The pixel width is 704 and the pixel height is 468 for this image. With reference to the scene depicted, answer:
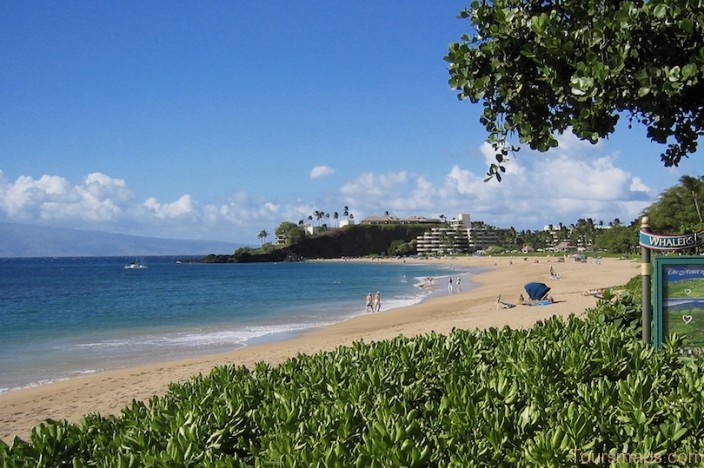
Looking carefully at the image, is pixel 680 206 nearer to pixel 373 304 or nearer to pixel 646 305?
pixel 373 304

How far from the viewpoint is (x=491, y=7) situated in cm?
448

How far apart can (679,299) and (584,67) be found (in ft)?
10.2

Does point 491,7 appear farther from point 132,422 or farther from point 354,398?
point 132,422

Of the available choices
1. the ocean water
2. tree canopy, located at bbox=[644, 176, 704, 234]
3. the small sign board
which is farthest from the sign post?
tree canopy, located at bbox=[644, 176, 704, 234]

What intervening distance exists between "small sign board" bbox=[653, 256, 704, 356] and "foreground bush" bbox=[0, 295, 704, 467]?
43.0 inches

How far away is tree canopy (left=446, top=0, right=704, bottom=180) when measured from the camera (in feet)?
11.9

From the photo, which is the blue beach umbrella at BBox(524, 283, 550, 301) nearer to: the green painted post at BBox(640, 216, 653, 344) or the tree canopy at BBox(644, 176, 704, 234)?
the green painted post at BBox(640, 216, 653, 344)

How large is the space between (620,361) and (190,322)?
30.2 m

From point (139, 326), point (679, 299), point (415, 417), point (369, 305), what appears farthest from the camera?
point (369, 305)

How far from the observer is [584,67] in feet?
12.0

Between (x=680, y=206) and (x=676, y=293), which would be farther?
(x=680, y=206)

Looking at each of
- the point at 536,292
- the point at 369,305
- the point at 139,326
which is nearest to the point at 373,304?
the point at 369,305

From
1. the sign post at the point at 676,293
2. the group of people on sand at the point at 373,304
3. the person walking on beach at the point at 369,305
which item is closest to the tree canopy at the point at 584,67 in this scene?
the sign post at the point at 676,293

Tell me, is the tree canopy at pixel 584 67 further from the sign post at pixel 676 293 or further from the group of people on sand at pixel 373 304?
the group of people on sand at pixel 373 304
